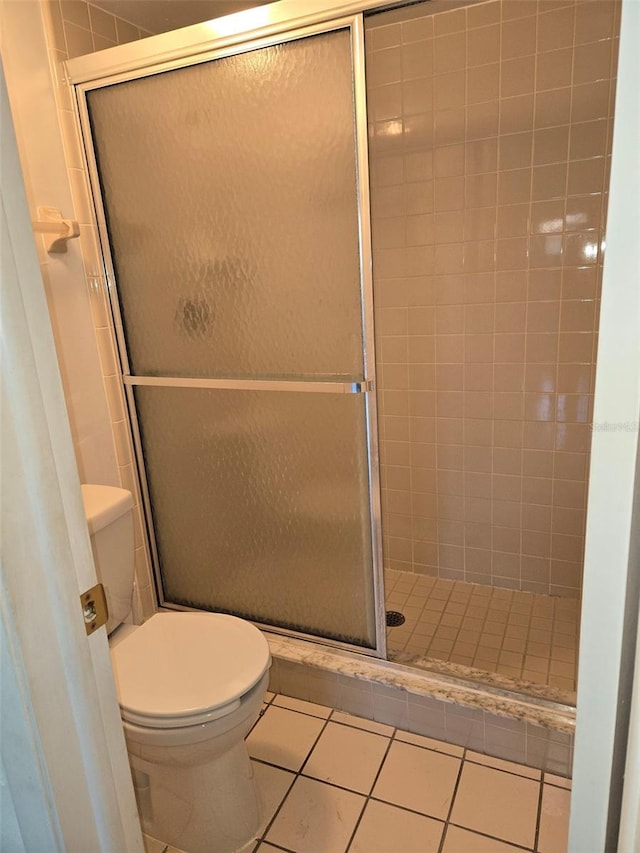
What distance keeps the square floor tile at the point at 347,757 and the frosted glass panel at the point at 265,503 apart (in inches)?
10.7

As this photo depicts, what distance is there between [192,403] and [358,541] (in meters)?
0.70

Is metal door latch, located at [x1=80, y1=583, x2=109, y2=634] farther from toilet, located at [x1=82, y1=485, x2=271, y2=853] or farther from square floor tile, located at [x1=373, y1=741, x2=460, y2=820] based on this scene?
square floor tile, located at [x1=373, y1=741, x2=460, y2=820]

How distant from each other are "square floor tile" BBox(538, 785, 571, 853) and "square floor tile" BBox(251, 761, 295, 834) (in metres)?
0.67

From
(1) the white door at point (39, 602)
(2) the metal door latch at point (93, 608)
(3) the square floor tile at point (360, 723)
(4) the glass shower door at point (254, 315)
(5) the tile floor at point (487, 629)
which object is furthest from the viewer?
(5) the tile floor at point (487, 629)

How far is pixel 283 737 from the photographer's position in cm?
179

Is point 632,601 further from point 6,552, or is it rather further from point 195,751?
point 195,751

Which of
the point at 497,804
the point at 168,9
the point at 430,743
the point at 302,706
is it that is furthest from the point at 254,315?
the point at 497,804

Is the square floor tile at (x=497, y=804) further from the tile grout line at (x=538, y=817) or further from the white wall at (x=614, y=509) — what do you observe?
the white wall at (x=614, y=509)

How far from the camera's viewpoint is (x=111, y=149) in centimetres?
179

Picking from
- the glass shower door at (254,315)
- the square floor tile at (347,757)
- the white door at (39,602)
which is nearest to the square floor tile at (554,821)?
the square floor tile at (347,757)

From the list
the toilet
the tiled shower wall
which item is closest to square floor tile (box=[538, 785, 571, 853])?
the toilet

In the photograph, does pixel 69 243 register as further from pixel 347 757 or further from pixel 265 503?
pixel 347 757

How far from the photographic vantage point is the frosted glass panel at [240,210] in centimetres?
149

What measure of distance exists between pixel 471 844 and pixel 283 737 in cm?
62
